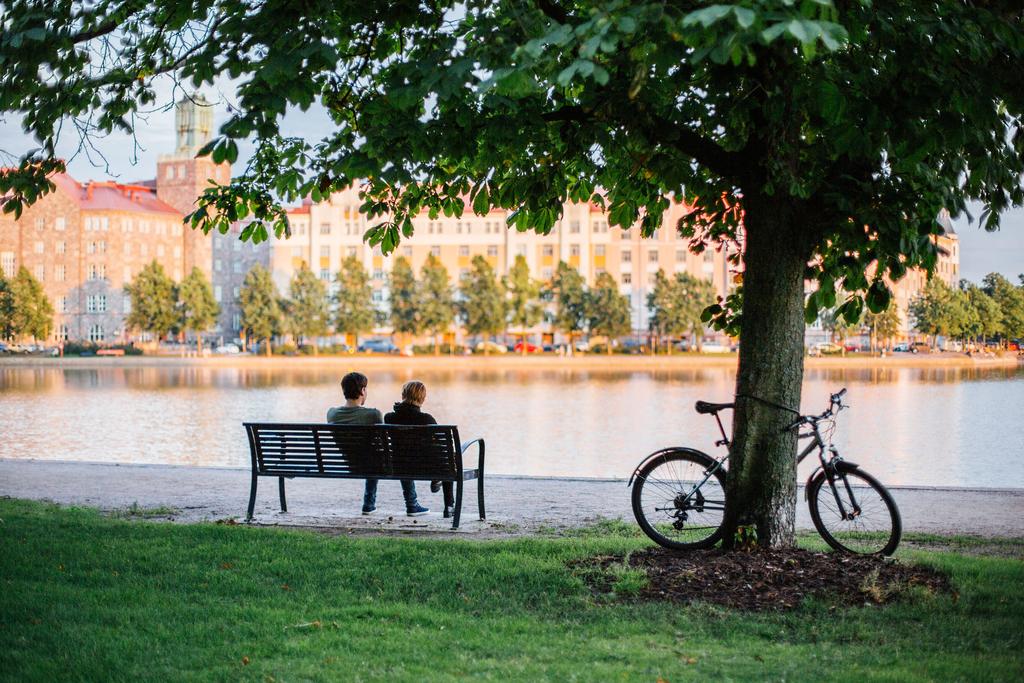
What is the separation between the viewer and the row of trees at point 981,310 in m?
31.3

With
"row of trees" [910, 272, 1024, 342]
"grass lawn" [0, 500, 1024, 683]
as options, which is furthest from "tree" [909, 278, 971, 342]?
"grass lawn" [0, 500, 1024, 683]

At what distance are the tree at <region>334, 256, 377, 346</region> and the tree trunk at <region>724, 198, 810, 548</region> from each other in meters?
92.1

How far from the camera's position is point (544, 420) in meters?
28.8

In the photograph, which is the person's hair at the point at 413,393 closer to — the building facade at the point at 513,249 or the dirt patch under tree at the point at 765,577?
the dirt patch under tree at the point at 765,577

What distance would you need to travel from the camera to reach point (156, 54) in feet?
28.9

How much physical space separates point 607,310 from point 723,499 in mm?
90056

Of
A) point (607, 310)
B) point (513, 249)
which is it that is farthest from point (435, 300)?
point (513, 249)

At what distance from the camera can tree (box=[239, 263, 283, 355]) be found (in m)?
98.1

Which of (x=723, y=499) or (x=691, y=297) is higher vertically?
(x=691, y=297)

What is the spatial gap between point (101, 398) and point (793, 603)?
3562 centimetres

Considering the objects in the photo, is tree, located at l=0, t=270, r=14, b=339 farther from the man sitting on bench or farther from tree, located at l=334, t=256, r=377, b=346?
the man sitting on bench

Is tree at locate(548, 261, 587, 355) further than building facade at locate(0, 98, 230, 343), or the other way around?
building facade at locate(0, 98, 230, 343)

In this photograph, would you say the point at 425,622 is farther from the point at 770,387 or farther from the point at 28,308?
the point at 28,308

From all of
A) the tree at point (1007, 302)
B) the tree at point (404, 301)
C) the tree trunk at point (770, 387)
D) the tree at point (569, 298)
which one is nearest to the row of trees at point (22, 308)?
the tree at point (404, 301)
